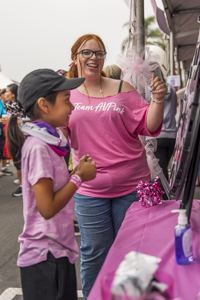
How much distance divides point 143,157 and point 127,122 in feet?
0.82

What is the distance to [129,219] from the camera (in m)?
1.58

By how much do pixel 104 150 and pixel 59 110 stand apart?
62 centimetres

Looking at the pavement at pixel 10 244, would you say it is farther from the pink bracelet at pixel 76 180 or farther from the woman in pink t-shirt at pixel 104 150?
the pink bracelet at pixel 76 180

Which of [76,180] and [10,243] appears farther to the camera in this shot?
[10,243]

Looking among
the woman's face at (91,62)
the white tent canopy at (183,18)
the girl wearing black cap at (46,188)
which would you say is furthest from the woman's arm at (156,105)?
the white tent canopy at (183,18)

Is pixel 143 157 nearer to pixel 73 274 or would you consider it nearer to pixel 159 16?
pixel 73 274

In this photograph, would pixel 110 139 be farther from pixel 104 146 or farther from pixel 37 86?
pixel 37 86

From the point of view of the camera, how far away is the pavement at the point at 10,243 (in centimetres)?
267

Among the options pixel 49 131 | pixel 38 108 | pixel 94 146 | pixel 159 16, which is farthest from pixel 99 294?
pixel 159 16

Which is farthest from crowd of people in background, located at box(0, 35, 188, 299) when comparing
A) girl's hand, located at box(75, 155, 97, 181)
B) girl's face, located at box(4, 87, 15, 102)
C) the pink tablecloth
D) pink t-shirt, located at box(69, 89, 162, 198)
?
girl's face, located at box(4, 87, 15, 102)

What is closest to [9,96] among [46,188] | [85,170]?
[85,170]

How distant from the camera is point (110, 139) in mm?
1999

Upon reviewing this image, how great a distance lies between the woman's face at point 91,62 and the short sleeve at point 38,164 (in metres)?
0.90

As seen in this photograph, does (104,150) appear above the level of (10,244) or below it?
above
